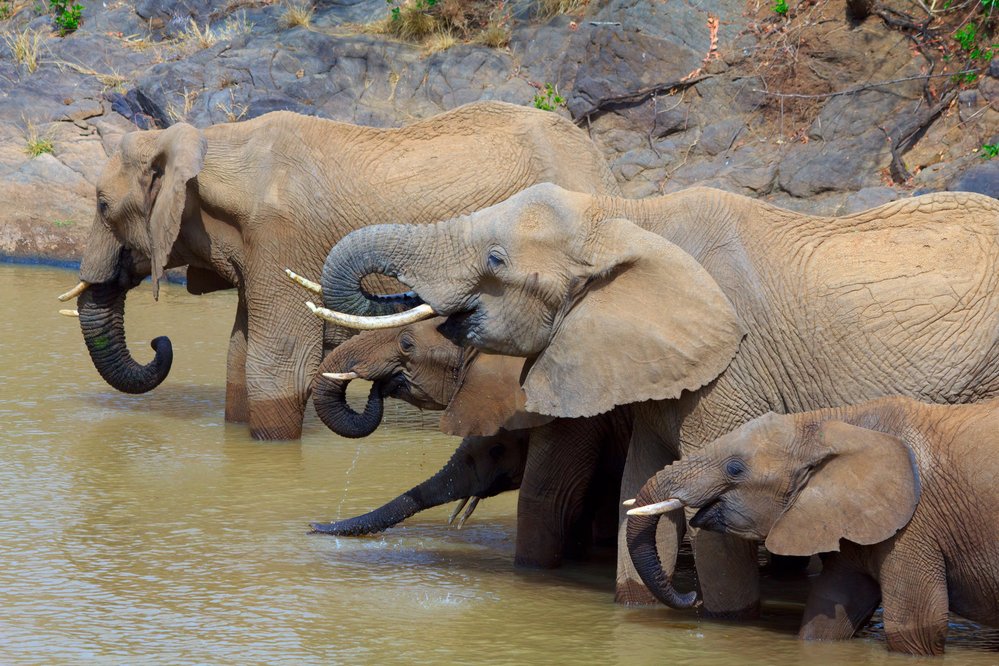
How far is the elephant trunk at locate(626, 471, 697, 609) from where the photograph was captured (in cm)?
600

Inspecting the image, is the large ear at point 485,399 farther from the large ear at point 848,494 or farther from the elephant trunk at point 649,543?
the large ear at point 848,494

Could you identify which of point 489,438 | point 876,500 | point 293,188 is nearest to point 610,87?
point 293,188

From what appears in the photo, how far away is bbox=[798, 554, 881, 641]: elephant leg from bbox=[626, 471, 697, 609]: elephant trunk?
536mm

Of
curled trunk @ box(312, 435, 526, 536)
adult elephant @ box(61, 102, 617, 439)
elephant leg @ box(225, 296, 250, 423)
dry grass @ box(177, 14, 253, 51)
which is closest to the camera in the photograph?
curled trunk @ box(312, 435, 526, 536)


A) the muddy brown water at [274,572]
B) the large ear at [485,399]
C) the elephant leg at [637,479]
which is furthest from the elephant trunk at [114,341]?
the elephant leg at [637,479]

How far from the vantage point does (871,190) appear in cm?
1362

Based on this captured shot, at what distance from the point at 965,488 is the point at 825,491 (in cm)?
48

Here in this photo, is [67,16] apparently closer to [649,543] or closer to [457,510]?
[457,510]

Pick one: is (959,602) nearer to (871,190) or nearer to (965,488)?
(965,488)

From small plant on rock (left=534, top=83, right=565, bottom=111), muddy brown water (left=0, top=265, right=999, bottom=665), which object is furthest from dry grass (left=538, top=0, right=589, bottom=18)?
muddy brown water (left=0, top=265, right=999, bottom=665)

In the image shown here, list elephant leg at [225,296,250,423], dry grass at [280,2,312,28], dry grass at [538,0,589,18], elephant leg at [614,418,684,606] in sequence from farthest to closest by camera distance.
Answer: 1. dry grass at [280,2,312,28]
2. dry grass at [538,0,589,18]
3. elephant leg at [225,296,250,423]
4. elephant leg at [614,418,684,606]

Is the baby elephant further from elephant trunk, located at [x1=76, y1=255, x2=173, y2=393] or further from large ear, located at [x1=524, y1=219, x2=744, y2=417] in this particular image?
elephant trunk, located at [x1=76, y1=255, x2=173, y2=393]

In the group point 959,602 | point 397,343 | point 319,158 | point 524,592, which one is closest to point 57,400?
point 319,158

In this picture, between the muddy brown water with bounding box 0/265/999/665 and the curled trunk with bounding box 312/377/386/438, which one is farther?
the curled trunk with bounding box 312/377/386/438
